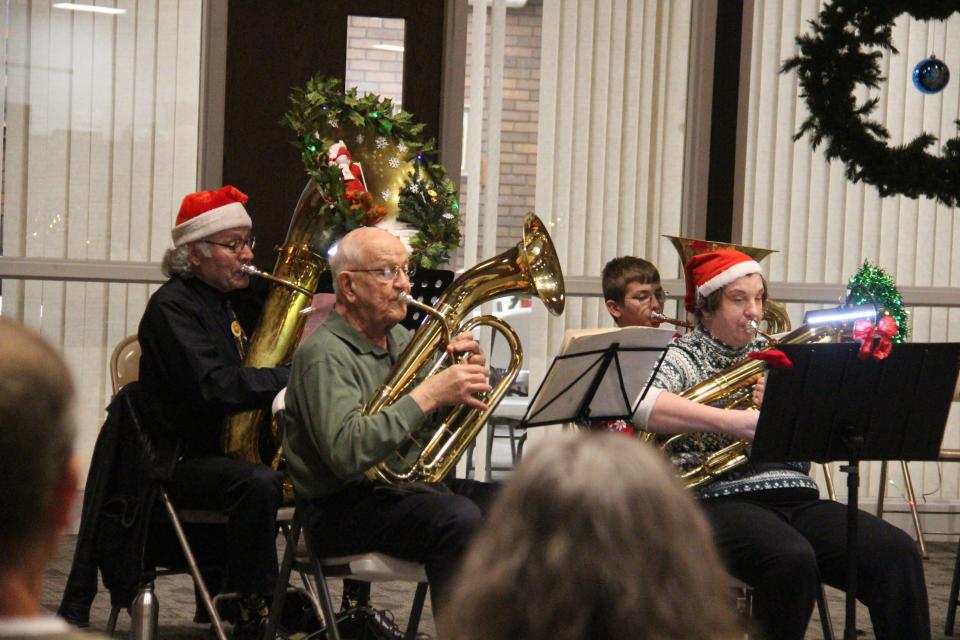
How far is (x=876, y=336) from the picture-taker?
3201mm

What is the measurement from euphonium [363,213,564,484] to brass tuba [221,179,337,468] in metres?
0.70

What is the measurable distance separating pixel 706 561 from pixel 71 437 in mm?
546

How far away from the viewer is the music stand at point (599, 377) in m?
3.44

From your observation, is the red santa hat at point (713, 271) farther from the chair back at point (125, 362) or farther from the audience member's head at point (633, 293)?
the chair back at point (125, 362)

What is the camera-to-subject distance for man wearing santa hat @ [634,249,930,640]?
132 inches

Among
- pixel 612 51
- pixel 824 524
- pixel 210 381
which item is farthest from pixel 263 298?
pixel 612 51

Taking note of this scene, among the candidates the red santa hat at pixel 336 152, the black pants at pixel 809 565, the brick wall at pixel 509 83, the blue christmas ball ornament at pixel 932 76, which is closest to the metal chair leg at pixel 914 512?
the blue christmas ball ornament at pixel 932 76

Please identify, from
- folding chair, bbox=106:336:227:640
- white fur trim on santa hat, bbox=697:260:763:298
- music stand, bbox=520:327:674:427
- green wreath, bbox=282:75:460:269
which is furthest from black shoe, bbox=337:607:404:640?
white fur trim on santa hat, bbox=697:260:763:298

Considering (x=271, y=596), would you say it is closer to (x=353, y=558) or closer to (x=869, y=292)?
(x=353, y=558)

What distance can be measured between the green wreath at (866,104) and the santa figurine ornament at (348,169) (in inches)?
64.9

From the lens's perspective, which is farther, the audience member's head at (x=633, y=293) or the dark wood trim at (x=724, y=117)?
the dark wood trim at (x=724, y=117)

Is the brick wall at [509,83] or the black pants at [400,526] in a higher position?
the brick wall at [509,83]

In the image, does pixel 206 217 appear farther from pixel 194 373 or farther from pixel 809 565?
pixel 809 565

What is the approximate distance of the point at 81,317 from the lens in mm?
6027
